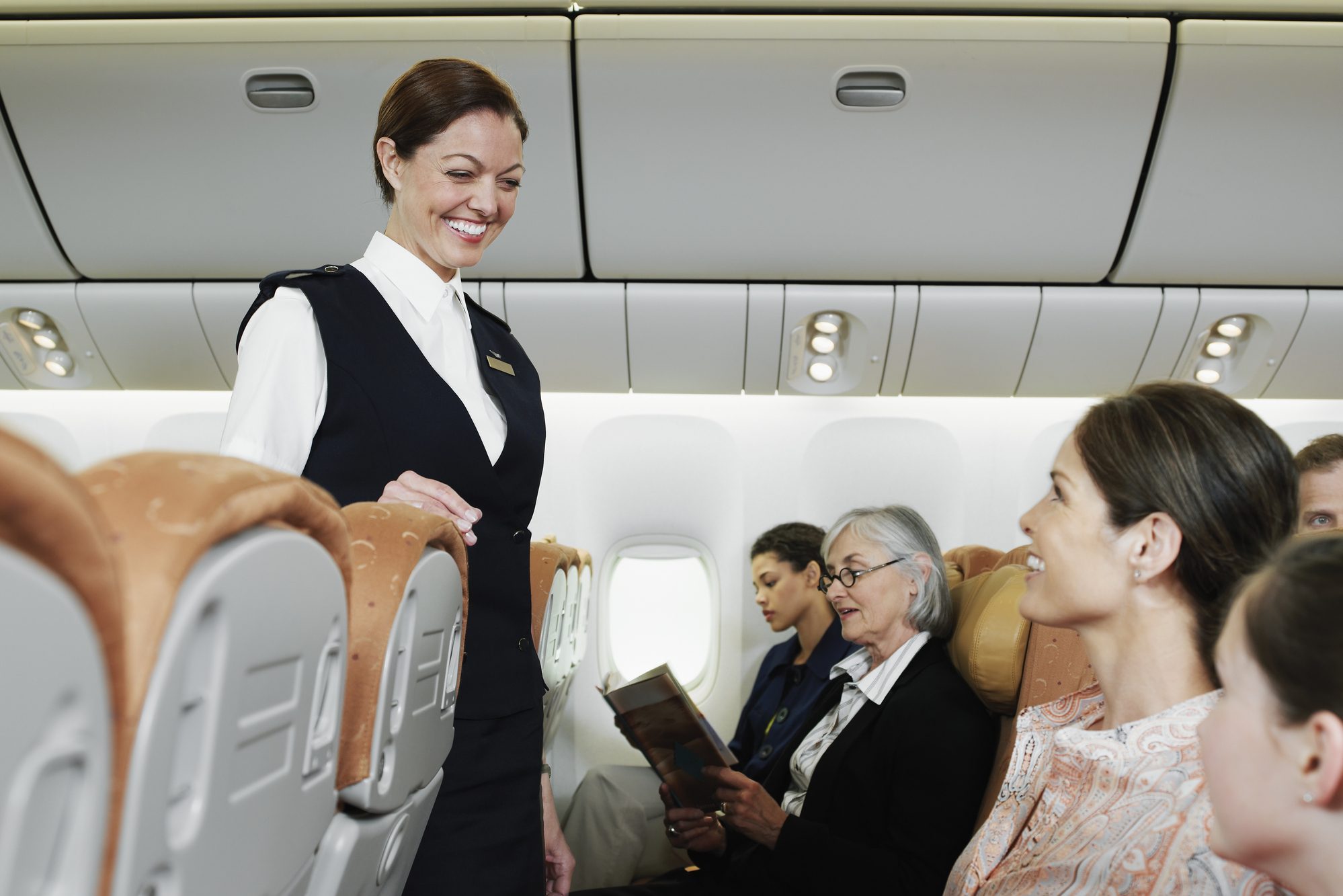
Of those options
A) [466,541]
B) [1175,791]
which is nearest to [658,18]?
[466,541]

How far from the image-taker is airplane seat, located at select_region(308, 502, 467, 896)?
35.3 inches

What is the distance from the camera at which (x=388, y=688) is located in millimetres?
926

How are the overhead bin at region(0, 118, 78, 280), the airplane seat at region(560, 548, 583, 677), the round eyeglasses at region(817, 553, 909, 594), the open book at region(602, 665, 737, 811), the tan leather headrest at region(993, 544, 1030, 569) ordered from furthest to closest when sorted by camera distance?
1. the airplane seat at region(560, 548, 583, 677)
2. the overhead bin at region(0, 118, 78, 280)
3. the tan leather headrest at region(993, 544, 1030, 569)
4. the round eyeglasses at region(817, 553, 909, 594)
5. the open book at region(602, 665, 737, 811)

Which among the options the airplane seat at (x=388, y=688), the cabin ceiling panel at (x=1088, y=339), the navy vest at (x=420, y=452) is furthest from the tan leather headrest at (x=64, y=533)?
the cabin ceiling panel at (x=1088, y=339)

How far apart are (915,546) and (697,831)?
43.8 inches

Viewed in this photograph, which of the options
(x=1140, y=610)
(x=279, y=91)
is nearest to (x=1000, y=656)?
(x=1140, y=610)

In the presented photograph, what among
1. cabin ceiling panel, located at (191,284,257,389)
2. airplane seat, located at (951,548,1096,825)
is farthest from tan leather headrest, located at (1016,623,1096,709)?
cabin ceiling panel, located at (191,284,257,389)

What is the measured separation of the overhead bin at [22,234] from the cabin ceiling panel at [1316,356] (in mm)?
5014

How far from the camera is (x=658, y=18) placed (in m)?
3.03

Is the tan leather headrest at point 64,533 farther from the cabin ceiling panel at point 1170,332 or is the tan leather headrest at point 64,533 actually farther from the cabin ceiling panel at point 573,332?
the cabin ceiling panel at point 1170,332

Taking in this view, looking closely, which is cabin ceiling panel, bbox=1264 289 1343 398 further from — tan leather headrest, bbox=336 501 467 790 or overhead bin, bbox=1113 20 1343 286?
tan leather headrest, bbox=336 501 467 790

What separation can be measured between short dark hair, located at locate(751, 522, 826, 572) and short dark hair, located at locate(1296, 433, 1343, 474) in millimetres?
2269

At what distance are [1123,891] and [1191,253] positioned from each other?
3.13m

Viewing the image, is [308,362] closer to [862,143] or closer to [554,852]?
[554,852]
